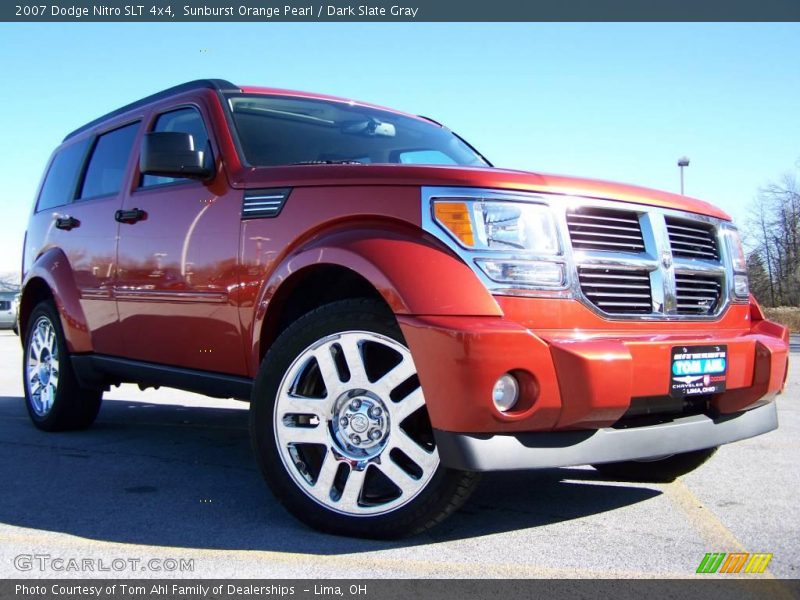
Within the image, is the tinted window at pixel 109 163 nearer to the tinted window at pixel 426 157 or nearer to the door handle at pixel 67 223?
the door handle at pixel 67 223

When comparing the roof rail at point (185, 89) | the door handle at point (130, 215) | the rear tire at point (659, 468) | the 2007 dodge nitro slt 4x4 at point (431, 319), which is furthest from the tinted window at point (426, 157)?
the rear tire at point (659, 468)

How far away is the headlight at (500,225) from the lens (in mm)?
3018

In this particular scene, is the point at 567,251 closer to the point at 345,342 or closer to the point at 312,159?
the point at 345,342

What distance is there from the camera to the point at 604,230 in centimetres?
326

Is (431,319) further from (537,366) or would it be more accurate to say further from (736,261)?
(736,261)

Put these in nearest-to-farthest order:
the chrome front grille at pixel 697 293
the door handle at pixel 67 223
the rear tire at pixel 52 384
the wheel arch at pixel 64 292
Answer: the chrome front grille at pixel 697 293, the wheel arch at pixel 64 292, the door handle at pixel 67 223, the rear tire at pixel 52 384

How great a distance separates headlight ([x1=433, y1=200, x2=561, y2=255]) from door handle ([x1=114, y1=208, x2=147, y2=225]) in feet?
7.09

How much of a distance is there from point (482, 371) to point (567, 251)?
24.0 inches

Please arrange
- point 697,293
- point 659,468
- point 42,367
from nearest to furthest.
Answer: point 697,293
point 659,468
point 42,367

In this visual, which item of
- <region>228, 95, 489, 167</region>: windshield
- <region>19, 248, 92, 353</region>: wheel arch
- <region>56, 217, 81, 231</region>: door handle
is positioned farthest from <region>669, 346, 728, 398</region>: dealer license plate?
<region>56, 217, 81, 231</region>: door handle

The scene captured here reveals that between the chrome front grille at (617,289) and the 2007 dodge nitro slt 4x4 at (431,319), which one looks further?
the chrome front grille at (617,289)

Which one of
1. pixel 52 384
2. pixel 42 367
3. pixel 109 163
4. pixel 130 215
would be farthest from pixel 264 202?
pixel 42 367

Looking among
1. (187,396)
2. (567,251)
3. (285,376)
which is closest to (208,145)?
(285,376)

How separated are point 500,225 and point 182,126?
2362 mm
